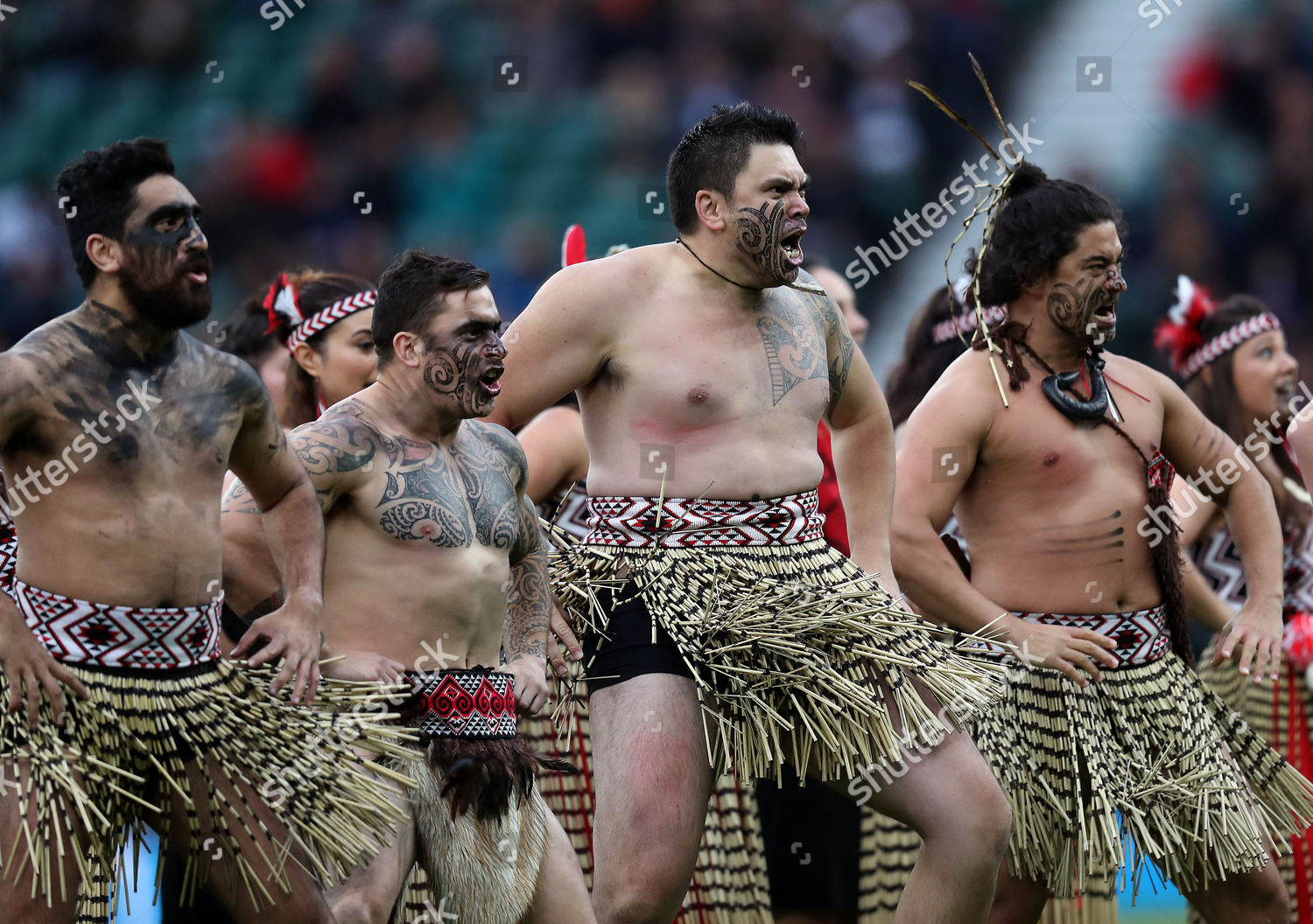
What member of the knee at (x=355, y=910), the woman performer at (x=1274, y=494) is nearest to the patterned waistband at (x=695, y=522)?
the knee at (x=355, y=910)

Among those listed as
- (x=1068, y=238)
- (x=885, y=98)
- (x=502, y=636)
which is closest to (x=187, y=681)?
(x=502, y=636)

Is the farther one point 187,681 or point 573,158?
point 573,158

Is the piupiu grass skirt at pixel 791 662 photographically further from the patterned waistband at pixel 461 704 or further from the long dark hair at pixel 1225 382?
the long dark hair at pixel 1225 382

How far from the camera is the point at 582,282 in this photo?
3842 mm

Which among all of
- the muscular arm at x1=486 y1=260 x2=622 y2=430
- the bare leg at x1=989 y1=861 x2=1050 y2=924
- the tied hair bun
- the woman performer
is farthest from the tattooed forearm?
the woman performer

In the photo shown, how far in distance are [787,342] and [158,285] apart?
1.39 metres

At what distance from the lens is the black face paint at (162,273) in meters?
3.29

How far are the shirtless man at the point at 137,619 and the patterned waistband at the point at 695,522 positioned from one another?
721 millimetres

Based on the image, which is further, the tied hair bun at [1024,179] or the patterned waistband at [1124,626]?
the tied hair bun at [1024,179]

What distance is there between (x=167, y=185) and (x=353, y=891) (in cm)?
142

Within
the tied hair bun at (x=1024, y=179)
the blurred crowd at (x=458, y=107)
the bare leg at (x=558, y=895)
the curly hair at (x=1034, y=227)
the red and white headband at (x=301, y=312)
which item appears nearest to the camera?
the bare leg at (x=558, y=895)

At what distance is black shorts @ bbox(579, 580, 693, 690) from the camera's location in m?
3.70

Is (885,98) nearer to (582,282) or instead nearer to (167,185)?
(582,282)

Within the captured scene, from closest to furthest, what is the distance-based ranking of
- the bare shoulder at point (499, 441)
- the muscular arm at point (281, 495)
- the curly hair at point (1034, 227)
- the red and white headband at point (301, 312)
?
the muscular arm at point (281, 495) → the bare shoulder at point (499, 441) → the curly hair at point (1034, 227) → the red and white headband at point (301, 312)
